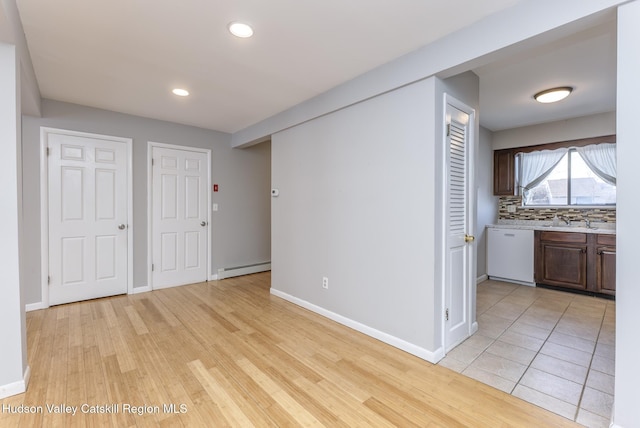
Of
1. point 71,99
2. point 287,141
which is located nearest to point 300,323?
point 287,141

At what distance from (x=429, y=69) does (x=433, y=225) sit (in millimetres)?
1153

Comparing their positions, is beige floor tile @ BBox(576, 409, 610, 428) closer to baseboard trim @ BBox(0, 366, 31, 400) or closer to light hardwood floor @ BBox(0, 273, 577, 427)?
light hardwood floor @ BBox(0, 273, 577, 427)

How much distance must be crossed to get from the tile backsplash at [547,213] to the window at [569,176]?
9 centimetres

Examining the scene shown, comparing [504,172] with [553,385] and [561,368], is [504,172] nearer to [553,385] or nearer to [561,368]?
[561,368]

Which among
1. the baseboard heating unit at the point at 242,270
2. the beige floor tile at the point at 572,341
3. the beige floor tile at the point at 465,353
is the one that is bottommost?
the beige floor tile at the point at 465,353

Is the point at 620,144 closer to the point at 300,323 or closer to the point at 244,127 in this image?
the point at 300,323

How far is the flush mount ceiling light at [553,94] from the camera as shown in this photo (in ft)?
10.0

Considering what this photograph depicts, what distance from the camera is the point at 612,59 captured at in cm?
248

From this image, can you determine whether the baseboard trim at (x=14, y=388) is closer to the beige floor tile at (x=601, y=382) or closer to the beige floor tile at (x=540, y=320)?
the beige floor tile at (x=601, y=382)

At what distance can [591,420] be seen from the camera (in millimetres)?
1597

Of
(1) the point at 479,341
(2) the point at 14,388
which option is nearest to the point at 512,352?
(1) the point at 479,341

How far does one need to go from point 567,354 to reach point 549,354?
0.14 meters

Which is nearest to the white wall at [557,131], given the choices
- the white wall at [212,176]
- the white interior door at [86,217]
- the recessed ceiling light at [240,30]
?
the white wall at [212,176]

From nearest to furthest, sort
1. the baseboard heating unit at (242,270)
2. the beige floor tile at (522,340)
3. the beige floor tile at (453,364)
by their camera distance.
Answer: the beige floor tile at (453,364)
the beige floor tile at (522,340)
the baseboard heating unit at (242,270)
